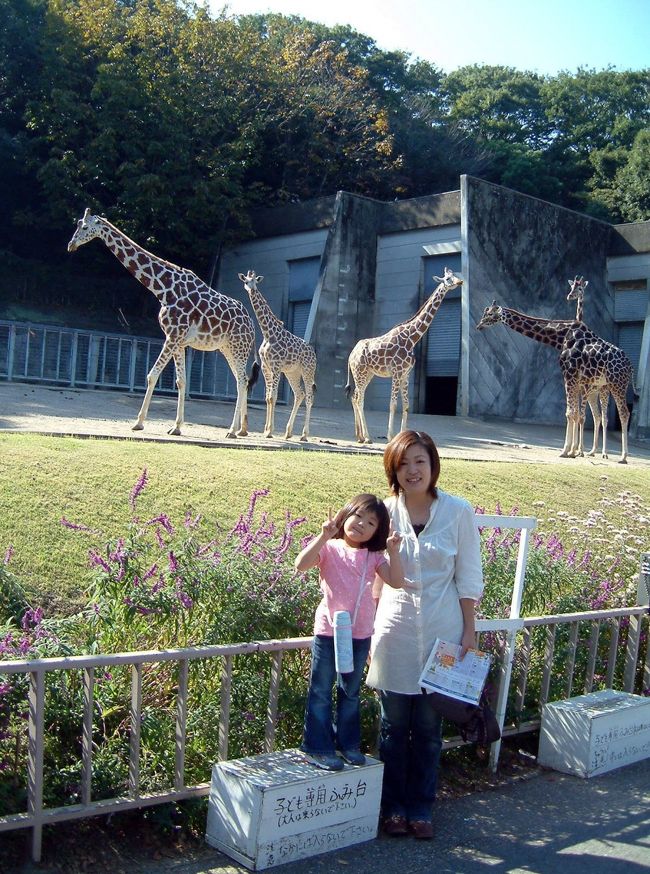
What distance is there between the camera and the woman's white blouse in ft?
15.6

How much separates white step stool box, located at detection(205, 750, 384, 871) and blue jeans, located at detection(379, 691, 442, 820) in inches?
6.1

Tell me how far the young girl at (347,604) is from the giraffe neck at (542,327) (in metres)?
16.2

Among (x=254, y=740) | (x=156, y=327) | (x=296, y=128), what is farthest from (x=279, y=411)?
(x=254, y=740)

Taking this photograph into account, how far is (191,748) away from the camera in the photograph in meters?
4.89

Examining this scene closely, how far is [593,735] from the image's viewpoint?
19.0 ft

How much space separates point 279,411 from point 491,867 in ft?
59.5

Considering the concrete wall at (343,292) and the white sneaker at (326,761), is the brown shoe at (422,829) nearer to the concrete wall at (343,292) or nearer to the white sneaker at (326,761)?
the white sneaker at (326,761)

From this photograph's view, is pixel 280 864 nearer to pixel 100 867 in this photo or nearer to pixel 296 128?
pixel 100 867

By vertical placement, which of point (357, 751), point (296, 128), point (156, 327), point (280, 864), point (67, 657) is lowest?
point (280, 864)

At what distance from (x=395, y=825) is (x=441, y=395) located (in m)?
25.7

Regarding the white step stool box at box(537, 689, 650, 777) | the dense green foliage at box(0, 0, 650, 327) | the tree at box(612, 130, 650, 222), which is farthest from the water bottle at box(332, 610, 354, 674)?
the tree at box(612, 130, 650, 222)

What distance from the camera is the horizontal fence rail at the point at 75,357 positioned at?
2284 centimetres

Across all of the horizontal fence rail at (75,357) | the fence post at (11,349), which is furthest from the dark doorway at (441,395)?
the fence post at (11,349)

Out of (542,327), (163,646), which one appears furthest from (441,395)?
(163,646)
